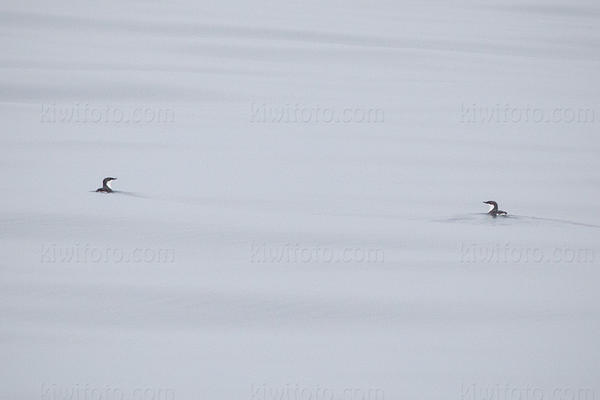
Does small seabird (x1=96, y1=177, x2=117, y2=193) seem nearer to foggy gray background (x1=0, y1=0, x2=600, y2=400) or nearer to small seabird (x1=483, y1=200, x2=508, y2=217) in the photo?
foggy gray background (x1=0, y1=0, x2=600, y2=400)

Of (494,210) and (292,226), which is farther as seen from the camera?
(494,210)

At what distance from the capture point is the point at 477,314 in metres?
3.61

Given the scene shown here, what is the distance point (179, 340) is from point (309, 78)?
5.97 metres

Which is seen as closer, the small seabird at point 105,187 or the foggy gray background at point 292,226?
the foggy gray background at point 292,226

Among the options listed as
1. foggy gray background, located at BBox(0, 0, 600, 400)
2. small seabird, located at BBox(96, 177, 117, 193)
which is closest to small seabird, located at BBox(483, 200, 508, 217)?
foggy gray background, located at BBox(0, 0, 600, 400)

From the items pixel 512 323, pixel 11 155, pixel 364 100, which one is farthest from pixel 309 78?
pixel 512 323

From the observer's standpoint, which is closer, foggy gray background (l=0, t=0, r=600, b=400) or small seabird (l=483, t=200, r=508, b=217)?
foggy gray background (l=0, t=0, r=600, b=400)

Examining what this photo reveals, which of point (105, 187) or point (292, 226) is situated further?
point (105, 187)

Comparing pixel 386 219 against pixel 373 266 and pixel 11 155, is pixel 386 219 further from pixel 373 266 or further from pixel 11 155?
pixel 11 155

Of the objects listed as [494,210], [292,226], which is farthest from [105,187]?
[494,210]

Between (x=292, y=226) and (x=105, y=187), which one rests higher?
(x=105, y=187)

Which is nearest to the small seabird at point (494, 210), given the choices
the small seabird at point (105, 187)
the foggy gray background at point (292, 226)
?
the foggy gray background at point (292, 226)

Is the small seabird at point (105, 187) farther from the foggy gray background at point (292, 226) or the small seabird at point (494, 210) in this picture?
the small seabird at point (494, 210)

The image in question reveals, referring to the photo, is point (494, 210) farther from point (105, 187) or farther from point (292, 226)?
point (105, 187)
